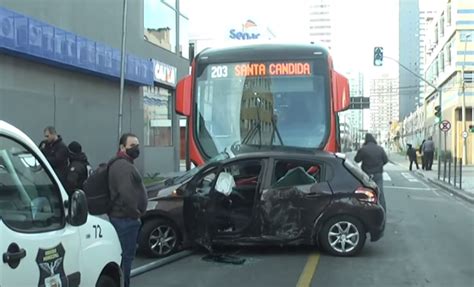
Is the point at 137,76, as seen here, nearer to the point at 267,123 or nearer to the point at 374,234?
the point at 267,123

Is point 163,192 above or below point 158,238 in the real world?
above

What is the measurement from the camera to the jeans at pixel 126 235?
5723 mm

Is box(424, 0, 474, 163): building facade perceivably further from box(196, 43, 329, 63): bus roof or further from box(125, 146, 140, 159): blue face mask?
box(125, 146, 140, 159): blue face mask

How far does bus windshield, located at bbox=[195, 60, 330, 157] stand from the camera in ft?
34.9

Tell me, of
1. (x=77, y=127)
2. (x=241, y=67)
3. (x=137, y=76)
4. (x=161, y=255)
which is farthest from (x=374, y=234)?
(x=137, y=76)

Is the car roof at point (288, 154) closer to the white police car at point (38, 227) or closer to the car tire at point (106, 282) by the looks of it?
the car tire at point (106, 282)

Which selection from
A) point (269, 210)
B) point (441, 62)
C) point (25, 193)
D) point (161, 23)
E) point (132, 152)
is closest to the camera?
point (25, 193)

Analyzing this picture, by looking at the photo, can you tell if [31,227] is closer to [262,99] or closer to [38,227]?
[38,227]

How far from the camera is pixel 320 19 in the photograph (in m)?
58.5

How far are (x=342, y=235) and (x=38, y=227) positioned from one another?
5493 mm

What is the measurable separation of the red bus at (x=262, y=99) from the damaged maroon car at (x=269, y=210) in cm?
198

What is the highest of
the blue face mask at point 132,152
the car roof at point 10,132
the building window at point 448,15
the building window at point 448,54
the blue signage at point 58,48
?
the building window at point 448,15

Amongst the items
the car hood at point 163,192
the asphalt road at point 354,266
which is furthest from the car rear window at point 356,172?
the car hood at point 163,192

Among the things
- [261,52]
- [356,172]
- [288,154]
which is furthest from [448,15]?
[288,154]
